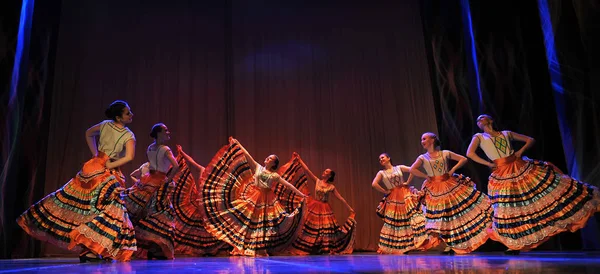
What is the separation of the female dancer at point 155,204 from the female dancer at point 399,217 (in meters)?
2.78

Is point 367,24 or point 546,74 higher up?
point 367,24

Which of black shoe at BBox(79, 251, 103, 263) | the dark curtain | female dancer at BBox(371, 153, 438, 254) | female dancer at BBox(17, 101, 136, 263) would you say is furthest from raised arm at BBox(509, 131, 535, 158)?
black shoe at BBox(79, 251, 103, 263)

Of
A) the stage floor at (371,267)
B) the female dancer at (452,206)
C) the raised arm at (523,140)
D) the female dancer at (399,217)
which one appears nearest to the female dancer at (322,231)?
the female dancer at (399,217)

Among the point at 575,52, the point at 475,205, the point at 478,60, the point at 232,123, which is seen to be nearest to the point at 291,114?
the point at 232,123

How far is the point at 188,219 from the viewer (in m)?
4.99

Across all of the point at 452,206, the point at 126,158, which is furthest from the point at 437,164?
the point at 126,158

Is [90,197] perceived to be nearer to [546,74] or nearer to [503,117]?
[503,117]

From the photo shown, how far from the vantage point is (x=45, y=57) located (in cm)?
581

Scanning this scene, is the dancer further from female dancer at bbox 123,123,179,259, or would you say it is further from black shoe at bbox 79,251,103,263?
black shoe at bbox 79,251,103,263

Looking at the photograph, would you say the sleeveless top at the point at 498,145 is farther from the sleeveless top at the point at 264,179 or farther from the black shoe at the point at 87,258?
the black shoe at the point at 87,258

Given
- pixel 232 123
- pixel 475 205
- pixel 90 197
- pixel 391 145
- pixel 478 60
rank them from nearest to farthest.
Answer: pixel 90 197, pixel 475 205, pixel 478 60, pixel 232 123, pixel 391 145

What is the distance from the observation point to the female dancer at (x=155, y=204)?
4070 mm

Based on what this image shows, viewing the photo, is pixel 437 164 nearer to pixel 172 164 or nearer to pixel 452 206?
pixel 452 206

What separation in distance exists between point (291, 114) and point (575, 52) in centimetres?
406
